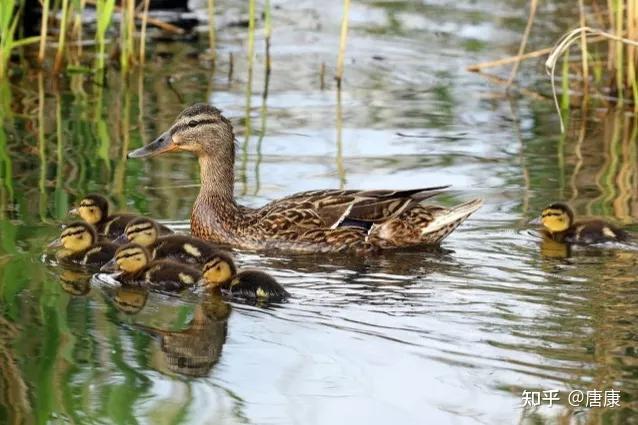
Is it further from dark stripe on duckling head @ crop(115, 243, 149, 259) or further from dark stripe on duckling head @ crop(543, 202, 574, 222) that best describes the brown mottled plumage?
dark stripe on duckling head @ crop(115, 243, 149, 259)

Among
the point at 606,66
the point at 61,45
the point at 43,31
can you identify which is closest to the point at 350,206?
the point at 43,31

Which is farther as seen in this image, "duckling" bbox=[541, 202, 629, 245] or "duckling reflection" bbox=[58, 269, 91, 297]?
"duckling" bbox=[541, 202, 629, 245]

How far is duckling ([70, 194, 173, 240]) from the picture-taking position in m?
7.12

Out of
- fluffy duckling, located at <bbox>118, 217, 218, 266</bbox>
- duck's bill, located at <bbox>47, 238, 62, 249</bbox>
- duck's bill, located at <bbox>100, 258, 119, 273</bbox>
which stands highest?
fluffy duckling, located at <bbox>118, 217, 218, 266</bbox>

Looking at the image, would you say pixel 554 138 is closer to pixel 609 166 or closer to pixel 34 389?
pixel 609 166

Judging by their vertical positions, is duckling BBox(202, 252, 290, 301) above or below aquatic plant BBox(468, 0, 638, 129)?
below

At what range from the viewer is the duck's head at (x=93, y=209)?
7188 mm

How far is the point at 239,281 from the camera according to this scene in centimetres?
604

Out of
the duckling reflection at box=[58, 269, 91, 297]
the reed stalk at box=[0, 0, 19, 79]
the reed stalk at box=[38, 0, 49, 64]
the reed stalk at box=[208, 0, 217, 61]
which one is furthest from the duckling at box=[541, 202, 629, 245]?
the reed stalk at box=[208, 0, 217, 61]

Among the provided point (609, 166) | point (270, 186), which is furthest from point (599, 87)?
point (270, 186)

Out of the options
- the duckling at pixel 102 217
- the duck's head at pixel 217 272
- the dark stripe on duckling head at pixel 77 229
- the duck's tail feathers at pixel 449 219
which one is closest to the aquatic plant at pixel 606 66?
the duck's tail feathers at pixel 449 219

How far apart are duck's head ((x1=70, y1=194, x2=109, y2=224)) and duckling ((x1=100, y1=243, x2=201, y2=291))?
0.81 m

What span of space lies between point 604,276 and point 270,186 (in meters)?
2.44

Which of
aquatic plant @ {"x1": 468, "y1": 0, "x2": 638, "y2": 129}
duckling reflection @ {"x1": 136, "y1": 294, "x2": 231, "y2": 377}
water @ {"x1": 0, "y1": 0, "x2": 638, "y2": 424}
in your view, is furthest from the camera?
aquatic plant @ {"x1": 468, "y1": 0, "x2": 638, "y2": 129}
